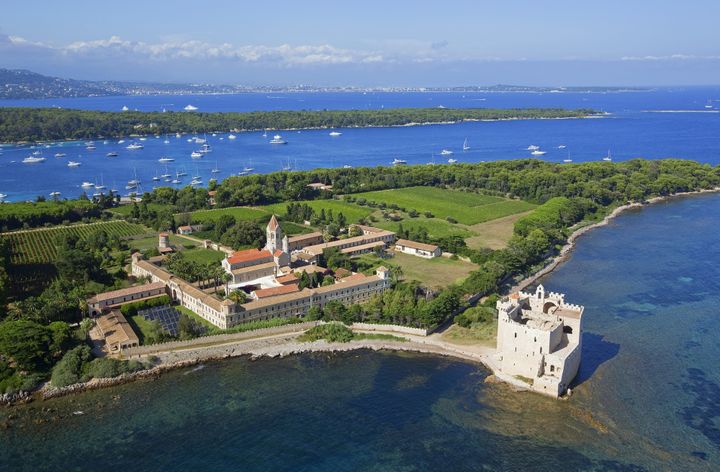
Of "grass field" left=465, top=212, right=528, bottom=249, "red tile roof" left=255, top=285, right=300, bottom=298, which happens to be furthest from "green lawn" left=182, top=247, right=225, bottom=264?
"grass field" left=465, top=212, right=528, bottom=249

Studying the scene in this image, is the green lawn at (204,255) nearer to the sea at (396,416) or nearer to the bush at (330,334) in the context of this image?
the bush at (330,334)

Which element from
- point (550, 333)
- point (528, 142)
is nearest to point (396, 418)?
point (550, 333)

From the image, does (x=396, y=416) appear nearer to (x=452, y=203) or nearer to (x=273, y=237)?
(x=273, y=237)

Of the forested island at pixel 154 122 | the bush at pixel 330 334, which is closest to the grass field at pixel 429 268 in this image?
the bush at pixel 330 334

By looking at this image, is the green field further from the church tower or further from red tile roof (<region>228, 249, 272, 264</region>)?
red tile roof (<region>228, 249, 272, 264</region>)

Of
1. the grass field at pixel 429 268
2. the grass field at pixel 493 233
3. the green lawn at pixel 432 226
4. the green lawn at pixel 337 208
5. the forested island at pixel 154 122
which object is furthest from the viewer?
the forested island at pixel 154 122

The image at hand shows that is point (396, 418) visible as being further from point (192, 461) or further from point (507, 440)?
point (192, 461)
